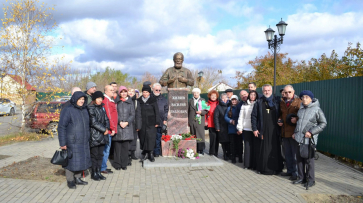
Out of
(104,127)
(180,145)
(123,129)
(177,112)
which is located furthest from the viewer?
(177,112)

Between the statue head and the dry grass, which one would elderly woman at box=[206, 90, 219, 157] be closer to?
→ the statue head

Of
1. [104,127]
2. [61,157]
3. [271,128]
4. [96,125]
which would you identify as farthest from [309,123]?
[61,157]

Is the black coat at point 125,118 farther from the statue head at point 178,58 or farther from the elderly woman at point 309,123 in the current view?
the elderly woman at point 309,123

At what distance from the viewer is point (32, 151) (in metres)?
9.06

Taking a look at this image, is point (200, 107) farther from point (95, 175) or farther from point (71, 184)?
point (71, 184)

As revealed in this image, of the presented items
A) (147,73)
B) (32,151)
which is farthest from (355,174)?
(147,73)

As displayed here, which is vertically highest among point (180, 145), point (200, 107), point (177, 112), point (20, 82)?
point (20, 82)

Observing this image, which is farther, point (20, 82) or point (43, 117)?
point (43, 117)

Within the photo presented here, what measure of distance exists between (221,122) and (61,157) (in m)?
4.29

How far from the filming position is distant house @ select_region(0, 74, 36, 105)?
34.0 feet

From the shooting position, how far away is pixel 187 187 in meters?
5.39

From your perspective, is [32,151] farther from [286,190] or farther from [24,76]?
[286,190]

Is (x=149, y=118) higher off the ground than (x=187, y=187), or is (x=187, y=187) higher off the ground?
(x=149, y=118)

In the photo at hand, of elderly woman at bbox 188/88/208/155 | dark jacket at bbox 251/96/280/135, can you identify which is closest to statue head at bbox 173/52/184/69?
elderly woman at bbox 188/88/208/155
